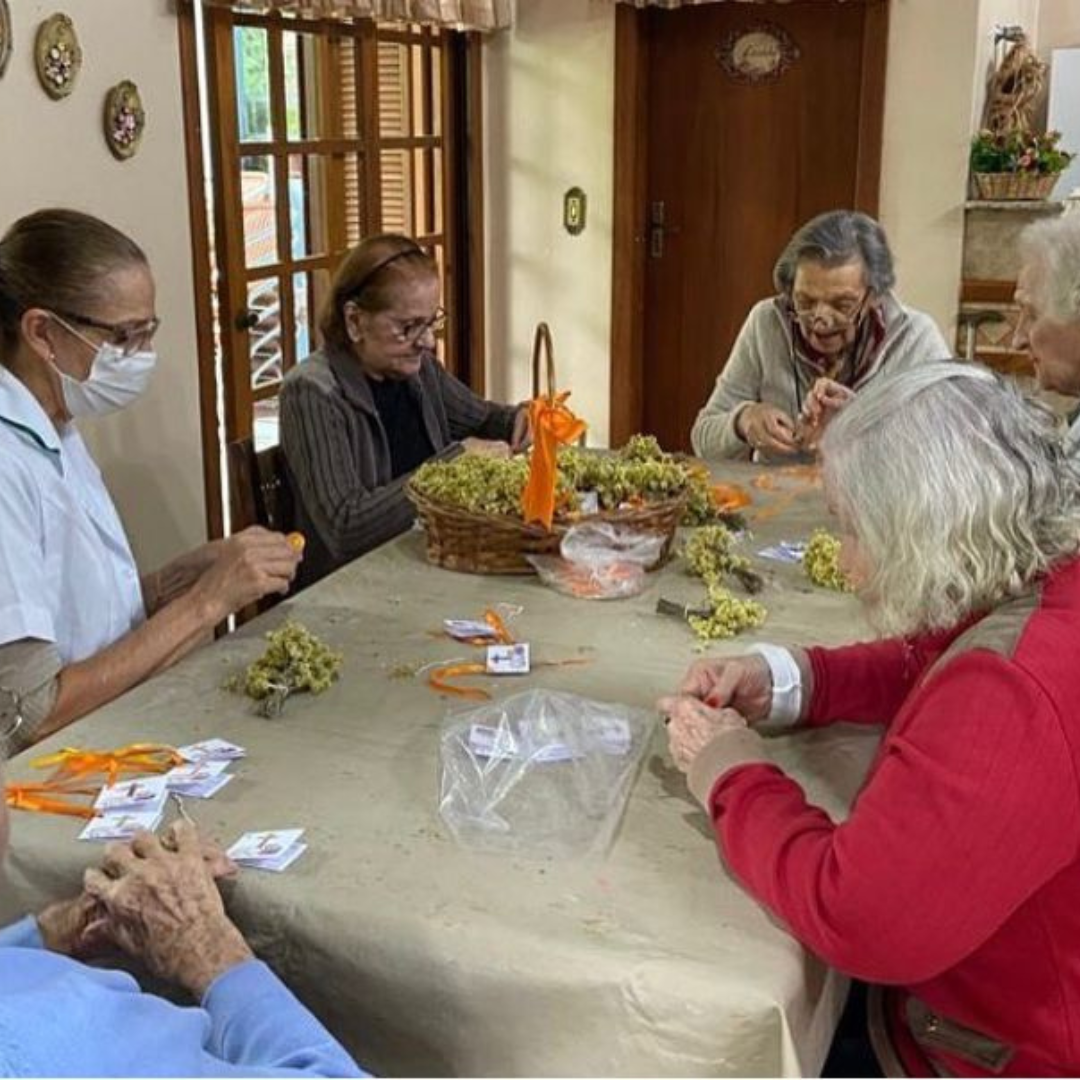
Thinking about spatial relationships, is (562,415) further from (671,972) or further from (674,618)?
(671,972)

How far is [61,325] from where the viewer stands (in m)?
1.82

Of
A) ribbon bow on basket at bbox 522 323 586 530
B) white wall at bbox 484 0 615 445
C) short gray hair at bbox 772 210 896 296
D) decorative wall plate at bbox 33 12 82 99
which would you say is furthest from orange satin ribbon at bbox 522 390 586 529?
white wall at bbox 484 0 615 445

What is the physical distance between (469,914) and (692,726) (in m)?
0.35

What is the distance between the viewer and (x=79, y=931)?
1215mm

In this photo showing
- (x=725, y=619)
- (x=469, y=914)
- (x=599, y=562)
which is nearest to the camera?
(x=469, y=914)

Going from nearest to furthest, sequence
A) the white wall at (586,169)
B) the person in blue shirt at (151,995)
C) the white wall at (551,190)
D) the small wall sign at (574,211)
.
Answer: the person in blue shirt at (151,995) < the white wall at (586,169) < the white wall at (551,190) < the small wall sign at (574,211)

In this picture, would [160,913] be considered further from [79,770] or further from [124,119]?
[124,119]

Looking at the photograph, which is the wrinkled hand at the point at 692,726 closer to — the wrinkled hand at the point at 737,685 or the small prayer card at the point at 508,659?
the wrinkled hand at the point at 737,685

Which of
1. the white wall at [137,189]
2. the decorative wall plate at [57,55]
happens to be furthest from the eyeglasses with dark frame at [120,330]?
the decorative wall plate at [57,55]

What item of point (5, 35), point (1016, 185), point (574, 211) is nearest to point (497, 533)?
point (5, 35)

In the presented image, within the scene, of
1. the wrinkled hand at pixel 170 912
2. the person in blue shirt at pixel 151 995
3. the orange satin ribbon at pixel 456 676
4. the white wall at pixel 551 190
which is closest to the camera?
the person in blue shirt at pixel 151 995

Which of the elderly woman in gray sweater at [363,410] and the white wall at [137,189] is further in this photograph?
the white wall at [137,189]

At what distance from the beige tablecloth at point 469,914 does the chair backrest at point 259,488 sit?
36.2 inches

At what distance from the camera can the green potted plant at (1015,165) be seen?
14.1 feet
